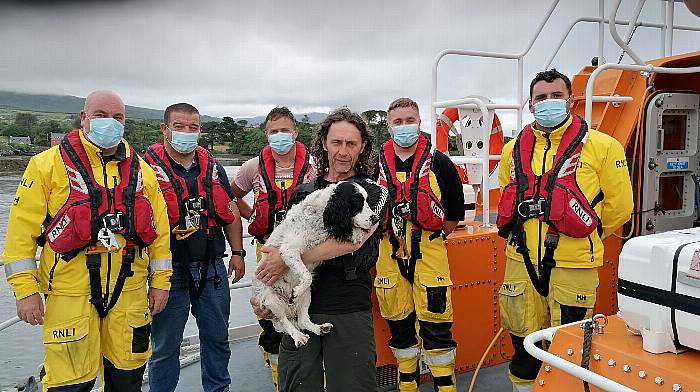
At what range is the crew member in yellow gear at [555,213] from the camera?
2.59 m

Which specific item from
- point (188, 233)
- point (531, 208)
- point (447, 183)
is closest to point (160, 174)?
point (188, 233)

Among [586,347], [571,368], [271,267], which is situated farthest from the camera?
[271,267]

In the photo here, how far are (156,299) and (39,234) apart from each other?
2.14ft

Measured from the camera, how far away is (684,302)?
1403mm

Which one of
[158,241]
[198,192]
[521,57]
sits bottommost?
[158,241]

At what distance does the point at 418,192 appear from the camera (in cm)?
298

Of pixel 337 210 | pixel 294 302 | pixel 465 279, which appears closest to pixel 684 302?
pixel 337 210

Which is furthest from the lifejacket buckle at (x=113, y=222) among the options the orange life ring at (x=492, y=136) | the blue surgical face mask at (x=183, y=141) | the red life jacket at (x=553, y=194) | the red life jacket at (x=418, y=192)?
the orange life ring at (x=492, y=136)

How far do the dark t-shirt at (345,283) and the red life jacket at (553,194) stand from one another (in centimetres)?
98

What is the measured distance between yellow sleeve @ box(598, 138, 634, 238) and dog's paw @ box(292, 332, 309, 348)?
1.69 metres

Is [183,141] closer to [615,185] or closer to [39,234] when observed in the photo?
[39,234]

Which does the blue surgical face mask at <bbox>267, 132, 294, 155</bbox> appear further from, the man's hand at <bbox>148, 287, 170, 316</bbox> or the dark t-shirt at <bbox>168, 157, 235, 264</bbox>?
the man's hand at <bbox>148, 287, 170, 316</bbox>

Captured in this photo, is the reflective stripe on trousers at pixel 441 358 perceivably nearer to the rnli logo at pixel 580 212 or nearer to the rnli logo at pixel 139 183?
the rnli logo at pixel 580 212

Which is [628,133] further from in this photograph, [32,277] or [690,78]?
[32,277]
